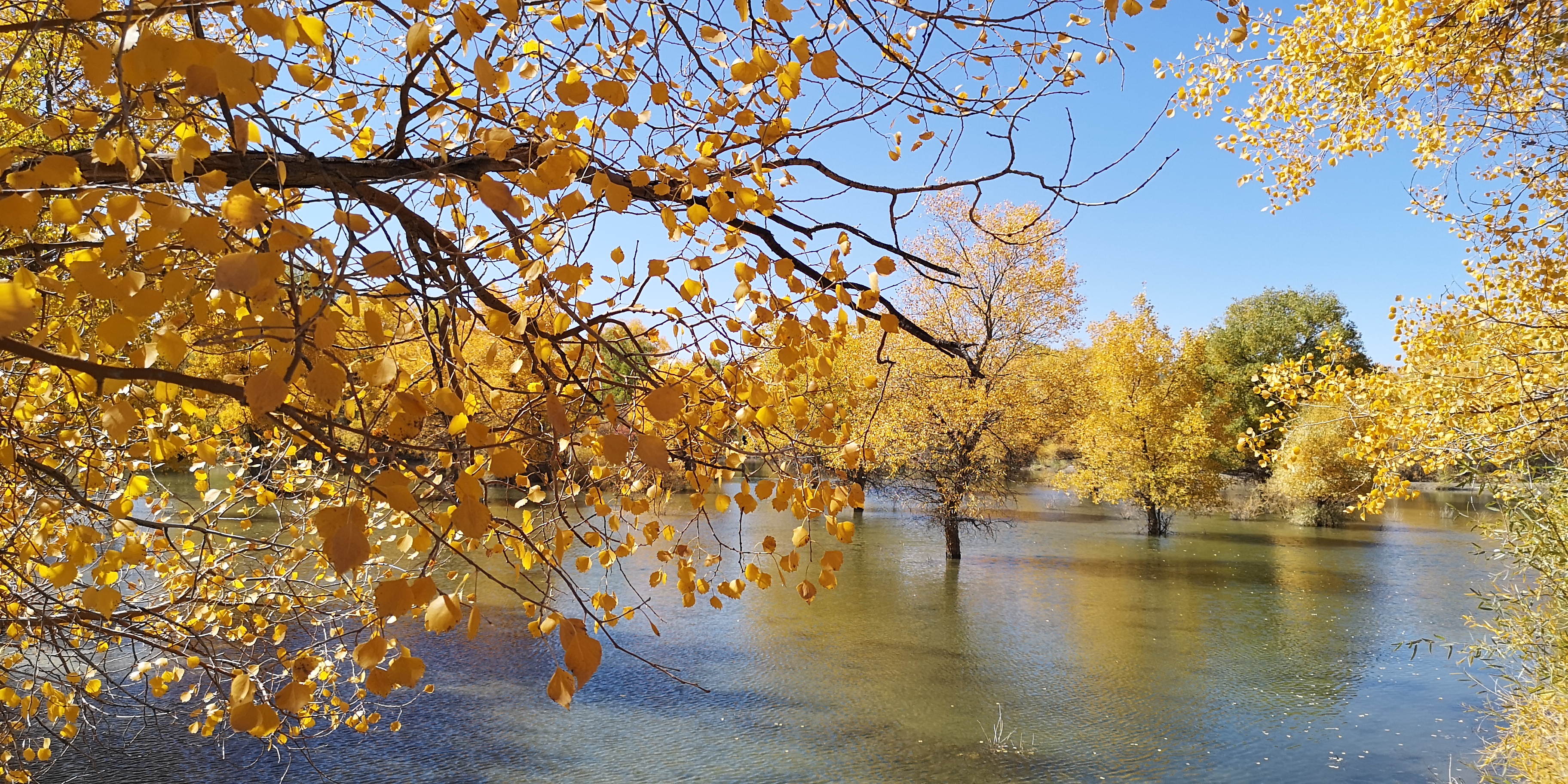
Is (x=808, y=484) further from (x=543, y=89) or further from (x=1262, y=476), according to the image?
(x=1262, y=476)

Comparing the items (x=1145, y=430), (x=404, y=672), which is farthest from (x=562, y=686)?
(x=1145, y=430)

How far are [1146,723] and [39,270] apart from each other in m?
8.19

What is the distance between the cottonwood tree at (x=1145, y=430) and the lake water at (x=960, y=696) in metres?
5.10

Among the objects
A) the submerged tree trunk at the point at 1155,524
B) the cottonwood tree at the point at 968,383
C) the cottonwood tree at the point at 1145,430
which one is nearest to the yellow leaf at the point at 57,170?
the cottonwood tree at the point at 968,383

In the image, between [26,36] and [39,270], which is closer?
[26,36]

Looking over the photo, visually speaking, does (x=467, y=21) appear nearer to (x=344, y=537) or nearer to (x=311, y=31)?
(x=311, y=31)

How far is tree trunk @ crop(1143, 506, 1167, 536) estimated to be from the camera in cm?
2005

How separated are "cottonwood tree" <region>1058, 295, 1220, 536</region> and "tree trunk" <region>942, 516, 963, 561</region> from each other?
4.71 m

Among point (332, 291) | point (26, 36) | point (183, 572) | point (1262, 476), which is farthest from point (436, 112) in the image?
point (1262, 476)

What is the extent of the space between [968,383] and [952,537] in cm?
303

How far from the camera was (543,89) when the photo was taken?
186 cm

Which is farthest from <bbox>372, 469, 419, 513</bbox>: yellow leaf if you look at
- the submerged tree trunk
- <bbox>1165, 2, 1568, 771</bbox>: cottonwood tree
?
the submerged tree trunk

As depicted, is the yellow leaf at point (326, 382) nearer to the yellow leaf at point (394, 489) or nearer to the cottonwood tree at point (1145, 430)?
the yellow leaf at point (394, 489)

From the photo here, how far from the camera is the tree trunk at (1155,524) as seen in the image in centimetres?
2005
